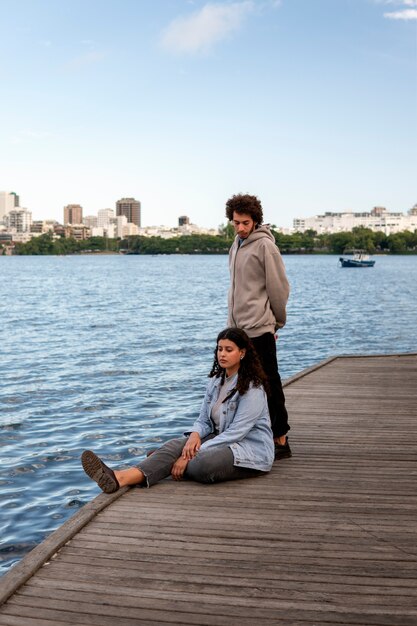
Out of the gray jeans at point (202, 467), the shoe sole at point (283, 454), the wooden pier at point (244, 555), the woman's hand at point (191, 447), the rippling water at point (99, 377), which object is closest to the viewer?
the wooden pier at point (244, 555)

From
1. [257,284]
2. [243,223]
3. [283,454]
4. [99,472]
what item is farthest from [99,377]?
[99,472]

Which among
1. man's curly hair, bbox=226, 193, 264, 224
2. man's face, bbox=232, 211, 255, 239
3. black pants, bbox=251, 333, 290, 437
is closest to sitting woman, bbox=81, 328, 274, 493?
black pants, bbox=251, 333, 290, 437

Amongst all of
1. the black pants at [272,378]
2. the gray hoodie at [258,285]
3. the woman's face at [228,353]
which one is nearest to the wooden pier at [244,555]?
the black pants at [272,378]

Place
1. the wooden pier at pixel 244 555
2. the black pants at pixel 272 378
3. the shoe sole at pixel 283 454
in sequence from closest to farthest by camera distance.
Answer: the wooden pier at pixel 244 555, the black pants at pixel 272 378, the shoe sole at pixel 283 454

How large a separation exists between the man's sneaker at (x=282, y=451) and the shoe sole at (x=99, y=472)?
1.58m

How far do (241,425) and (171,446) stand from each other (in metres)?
0.57

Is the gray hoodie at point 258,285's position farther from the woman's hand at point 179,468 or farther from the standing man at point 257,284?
the woman's hand at point 179,468

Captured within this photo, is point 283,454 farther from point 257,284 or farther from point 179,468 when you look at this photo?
point 257,284

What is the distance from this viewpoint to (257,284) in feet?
20.7

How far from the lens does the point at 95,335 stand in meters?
26.8

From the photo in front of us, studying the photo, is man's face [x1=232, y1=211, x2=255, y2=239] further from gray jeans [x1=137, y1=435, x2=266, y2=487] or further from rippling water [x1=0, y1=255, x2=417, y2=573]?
rippling water [x1=0, y1=255, x2=417, y2=573]

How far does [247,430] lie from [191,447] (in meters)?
0.43

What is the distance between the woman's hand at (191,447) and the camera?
19.2 ft

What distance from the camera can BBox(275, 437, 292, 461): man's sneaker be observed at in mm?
6578
